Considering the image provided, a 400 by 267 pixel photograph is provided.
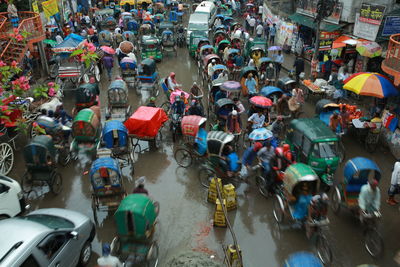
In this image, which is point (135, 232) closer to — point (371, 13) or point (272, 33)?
point (371, 13)

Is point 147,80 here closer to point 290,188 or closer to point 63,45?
point 63,45

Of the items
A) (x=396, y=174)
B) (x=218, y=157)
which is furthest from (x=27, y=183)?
(x=396, y=174)

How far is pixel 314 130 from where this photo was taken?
10594 millimetres

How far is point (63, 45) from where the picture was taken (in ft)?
59.8

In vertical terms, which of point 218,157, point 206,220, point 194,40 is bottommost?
point 206,220

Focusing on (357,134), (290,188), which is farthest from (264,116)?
(290,188)

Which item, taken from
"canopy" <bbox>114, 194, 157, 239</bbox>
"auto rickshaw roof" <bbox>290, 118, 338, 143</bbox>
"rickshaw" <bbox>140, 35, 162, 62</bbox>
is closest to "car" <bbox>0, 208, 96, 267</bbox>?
"canopy" <bbox>114, 194, 157, 239</bbox>

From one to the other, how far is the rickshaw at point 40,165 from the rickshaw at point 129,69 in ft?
30.7

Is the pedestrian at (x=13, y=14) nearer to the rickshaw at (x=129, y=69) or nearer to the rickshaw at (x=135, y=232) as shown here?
the rickshaw at (x=129, y=69)

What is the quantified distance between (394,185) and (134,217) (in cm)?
720

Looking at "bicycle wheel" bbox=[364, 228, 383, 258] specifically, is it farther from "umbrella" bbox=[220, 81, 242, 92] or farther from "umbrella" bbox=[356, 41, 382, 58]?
"umbrella" bbox=[356, 41, 382, 58]

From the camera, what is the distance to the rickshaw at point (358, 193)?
8344 millimetres

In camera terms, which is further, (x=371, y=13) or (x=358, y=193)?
(x=371, y=13)

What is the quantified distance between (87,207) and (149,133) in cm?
344
